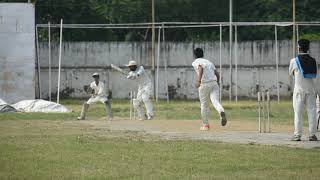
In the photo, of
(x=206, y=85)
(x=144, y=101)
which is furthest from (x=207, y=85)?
(x=144, y=101)

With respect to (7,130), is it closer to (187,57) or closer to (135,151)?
(135,151)

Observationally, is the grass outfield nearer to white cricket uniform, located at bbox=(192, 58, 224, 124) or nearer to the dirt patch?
the dirt patch

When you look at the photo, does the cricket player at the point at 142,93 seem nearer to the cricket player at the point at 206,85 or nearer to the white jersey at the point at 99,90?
the white jersey at the point at 99,90

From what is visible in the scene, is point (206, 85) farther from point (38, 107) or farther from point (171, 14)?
point (171, 14)

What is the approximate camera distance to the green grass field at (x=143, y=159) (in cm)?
1149

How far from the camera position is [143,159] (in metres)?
13.1

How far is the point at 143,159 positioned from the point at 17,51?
2432 centimetres

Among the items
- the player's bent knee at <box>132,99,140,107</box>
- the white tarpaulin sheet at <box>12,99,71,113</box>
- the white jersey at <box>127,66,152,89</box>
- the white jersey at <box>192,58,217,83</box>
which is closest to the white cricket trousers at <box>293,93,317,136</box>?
the white jersey at <box>192,58,217,83</box>

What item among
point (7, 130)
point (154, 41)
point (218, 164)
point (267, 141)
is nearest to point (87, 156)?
point (218, 164)

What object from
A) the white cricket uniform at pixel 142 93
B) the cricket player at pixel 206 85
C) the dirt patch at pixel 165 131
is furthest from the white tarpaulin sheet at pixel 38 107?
the cricket player at pixel 206 85

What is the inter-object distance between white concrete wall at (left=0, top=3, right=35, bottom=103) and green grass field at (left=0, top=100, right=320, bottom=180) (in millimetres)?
19217

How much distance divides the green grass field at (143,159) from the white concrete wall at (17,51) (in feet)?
63.0

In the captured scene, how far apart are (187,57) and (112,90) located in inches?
169

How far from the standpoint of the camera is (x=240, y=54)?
1831 inches
